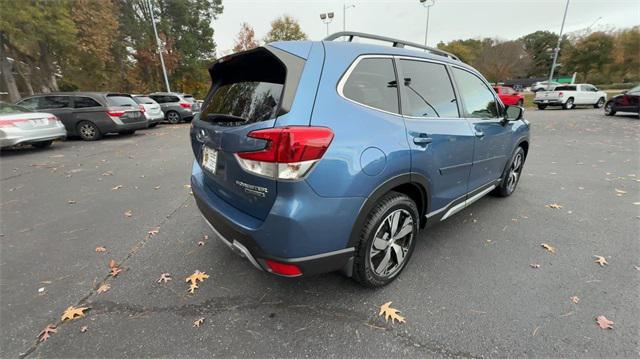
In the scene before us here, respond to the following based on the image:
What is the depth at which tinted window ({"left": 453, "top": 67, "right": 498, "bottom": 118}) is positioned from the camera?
2.94 m

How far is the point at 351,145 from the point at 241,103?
89 centimetres

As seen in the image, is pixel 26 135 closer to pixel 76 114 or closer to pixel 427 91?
pixel 76 114

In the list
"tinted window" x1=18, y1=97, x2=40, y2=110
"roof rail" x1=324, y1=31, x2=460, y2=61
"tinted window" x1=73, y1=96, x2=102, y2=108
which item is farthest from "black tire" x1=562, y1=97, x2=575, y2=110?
"tinted window" x1=18, y1=97, x2=40, y2=110

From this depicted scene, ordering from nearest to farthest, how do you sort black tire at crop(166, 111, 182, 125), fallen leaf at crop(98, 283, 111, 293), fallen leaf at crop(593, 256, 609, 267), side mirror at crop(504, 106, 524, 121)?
fallen leaf at crop(98, 283, 111, 293) < fallen leaf at crop(593, 256, 609, 267) < side mirror at crop(504, 106, 524, 121) < black tire at crop(166, 111, 182, 125)

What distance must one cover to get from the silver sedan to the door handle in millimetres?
9748

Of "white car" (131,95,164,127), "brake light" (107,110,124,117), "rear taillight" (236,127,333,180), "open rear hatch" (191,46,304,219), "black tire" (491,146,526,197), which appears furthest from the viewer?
"white car" (131,95,164,127)

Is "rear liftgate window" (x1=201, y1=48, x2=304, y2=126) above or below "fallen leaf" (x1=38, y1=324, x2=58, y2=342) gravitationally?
above

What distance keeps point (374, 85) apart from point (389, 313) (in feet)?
5.42

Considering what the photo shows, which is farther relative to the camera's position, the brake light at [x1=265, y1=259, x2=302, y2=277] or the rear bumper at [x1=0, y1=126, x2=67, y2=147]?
the rear bumper at [x1=0, y1=126, x2=67, y2=147]

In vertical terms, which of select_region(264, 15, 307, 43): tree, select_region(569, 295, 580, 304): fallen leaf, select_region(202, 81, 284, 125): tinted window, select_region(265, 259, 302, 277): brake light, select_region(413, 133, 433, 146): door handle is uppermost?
select_region(264, 15, 307, 43): tree

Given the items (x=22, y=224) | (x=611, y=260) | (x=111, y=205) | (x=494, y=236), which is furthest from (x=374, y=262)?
(x=22, y=224)

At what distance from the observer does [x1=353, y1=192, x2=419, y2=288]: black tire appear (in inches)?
81.2

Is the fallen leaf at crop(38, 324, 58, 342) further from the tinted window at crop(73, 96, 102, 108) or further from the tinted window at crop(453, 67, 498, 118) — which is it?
the tinted window at crop(73, 96, 102, 108)

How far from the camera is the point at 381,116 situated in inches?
78.4
